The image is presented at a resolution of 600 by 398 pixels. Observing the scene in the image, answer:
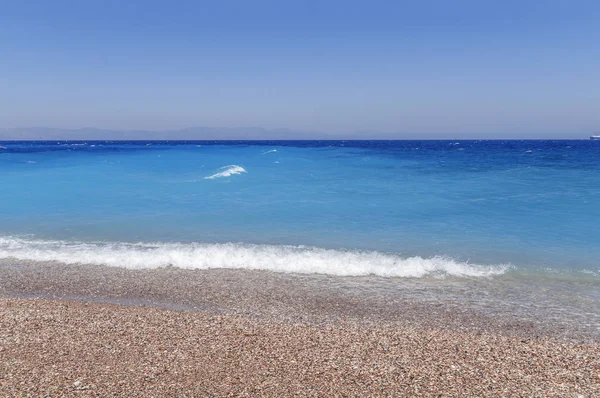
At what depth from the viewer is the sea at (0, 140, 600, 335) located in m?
10.0

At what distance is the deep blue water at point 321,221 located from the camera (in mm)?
11133

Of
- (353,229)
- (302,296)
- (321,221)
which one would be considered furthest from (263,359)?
(321,221)

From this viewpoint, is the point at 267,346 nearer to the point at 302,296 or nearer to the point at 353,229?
the point at 302,296

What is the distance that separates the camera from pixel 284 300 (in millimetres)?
8398

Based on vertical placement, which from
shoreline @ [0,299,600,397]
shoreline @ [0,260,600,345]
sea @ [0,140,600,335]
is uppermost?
sea @ [0,140,600,335]

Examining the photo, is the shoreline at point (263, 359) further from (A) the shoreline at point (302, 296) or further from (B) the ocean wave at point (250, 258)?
(B) the ocean wave at point (250, 258)

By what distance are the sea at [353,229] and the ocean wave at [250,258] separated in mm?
51

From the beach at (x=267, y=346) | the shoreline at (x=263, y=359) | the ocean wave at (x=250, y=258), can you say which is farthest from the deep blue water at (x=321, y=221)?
the shoreline at (x=263, y=359)

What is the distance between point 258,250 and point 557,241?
30.3 ft

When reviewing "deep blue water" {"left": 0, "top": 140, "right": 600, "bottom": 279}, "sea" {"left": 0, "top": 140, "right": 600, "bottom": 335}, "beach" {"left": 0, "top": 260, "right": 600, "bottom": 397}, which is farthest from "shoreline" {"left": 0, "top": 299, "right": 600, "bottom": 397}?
"deep blue water" {"left": 0, "top": 140, "right": 600, "bottom": 279}

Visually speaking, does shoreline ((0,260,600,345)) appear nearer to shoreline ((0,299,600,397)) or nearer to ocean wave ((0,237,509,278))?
ocean wave ((0,237,509,278))

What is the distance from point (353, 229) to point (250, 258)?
498cm

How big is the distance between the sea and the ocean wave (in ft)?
0.17

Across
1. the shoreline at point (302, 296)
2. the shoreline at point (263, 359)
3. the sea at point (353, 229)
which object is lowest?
the shoreline at point (302, 296)
